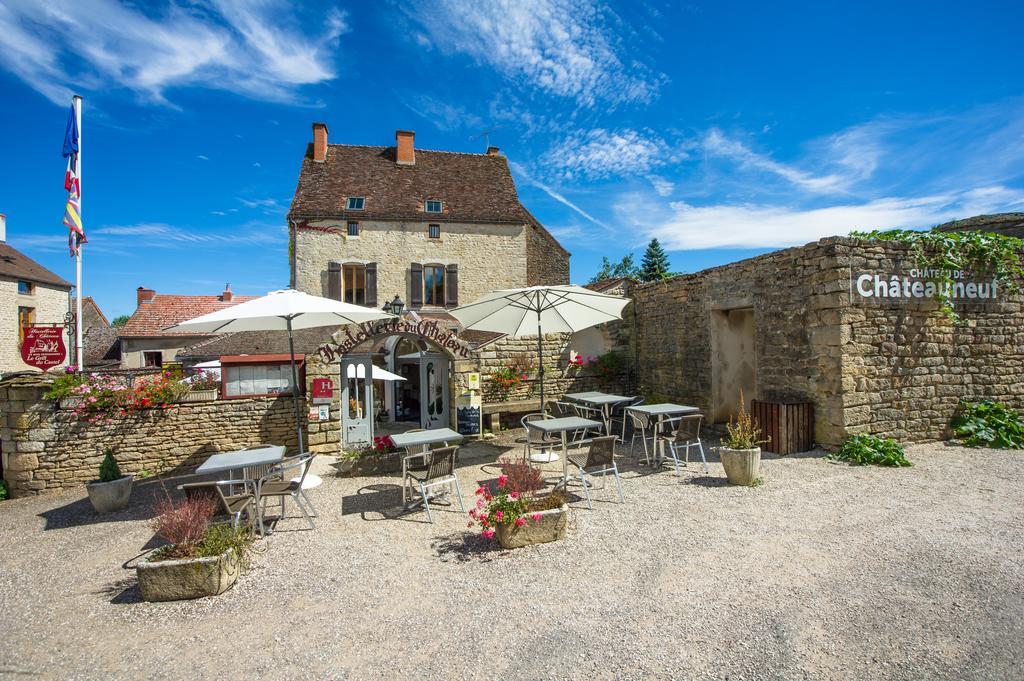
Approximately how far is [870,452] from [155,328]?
24.9 m

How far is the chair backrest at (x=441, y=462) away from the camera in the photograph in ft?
17.3

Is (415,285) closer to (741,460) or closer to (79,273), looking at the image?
(79,273)

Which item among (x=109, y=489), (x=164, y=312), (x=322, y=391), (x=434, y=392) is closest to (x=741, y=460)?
(x=322, y=391)

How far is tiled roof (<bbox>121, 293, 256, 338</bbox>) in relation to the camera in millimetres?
20969

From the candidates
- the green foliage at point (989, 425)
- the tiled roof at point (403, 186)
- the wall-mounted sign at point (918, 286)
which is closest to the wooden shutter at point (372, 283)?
the tiled roof at point (403, 186)

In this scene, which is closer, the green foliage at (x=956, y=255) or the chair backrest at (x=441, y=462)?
the chair backrest at (x=441, y=462)

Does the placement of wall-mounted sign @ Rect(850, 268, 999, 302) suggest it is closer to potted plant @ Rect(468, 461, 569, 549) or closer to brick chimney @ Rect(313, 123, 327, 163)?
potted plant @ Rect(468, 461, 569, 549)

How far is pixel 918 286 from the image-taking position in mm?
7691

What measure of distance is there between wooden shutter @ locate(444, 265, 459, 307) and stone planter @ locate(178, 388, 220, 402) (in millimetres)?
9991

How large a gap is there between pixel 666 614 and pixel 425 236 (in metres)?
15.8

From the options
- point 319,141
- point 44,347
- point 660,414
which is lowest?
point 660,414

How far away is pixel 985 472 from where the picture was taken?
6383mm

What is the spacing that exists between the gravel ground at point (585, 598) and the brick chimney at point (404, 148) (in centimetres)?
1609

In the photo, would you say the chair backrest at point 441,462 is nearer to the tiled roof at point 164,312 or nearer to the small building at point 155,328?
the small building at point 155,328
